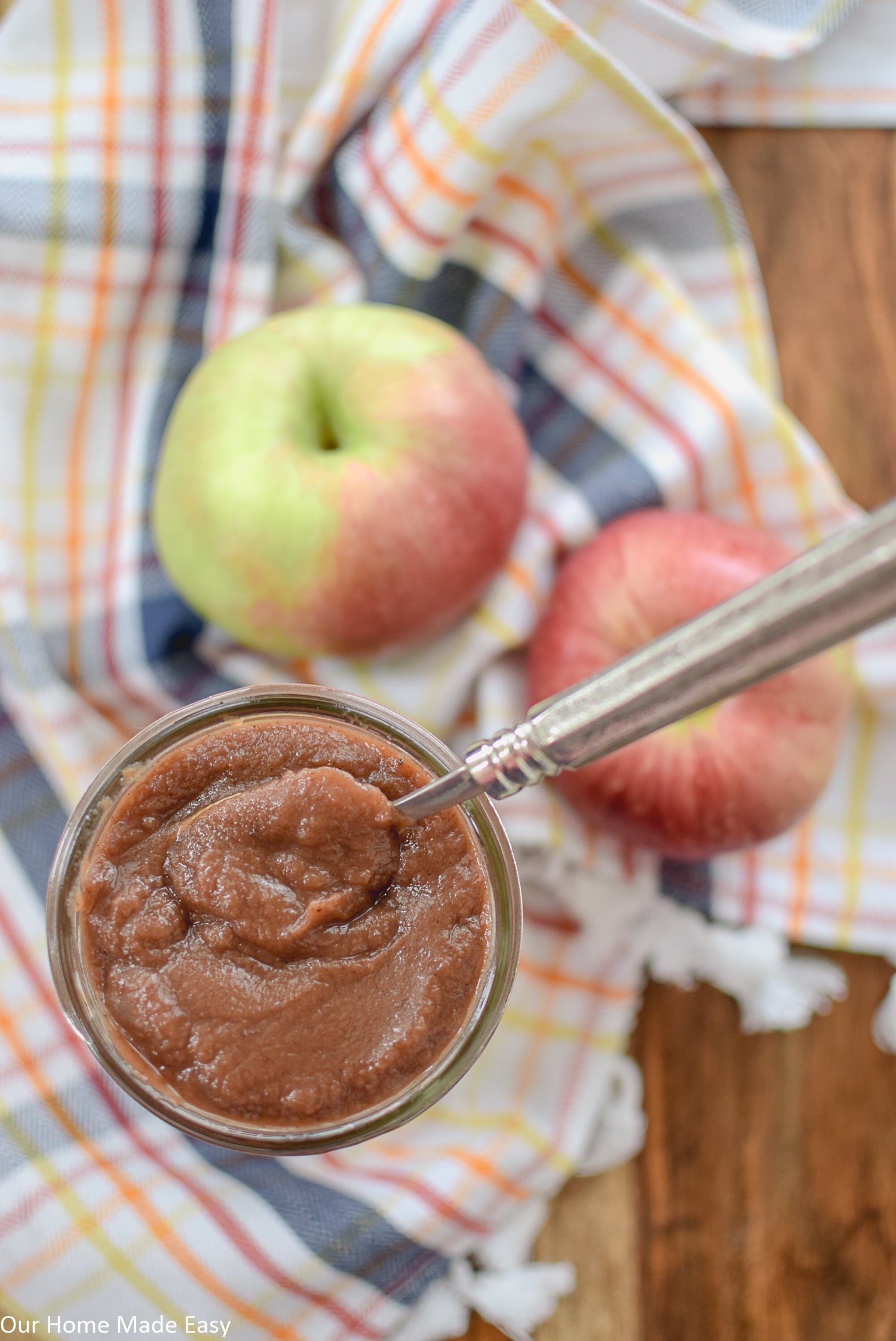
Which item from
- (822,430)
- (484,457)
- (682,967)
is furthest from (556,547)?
(682,967)

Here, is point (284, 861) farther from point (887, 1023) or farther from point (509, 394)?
point (887, 1023)

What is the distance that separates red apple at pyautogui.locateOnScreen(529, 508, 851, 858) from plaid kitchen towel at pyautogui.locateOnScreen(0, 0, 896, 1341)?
99mm

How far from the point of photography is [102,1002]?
858 millimetres

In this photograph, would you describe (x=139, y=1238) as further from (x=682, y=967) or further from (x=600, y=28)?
(x=600, y=28)

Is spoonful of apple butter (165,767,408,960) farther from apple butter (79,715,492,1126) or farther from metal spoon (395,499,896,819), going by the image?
metal spoon (395,499,896,819)

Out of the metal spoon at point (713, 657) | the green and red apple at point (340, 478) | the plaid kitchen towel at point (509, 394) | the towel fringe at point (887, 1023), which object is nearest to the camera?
the metal spoon at point (713, 657)

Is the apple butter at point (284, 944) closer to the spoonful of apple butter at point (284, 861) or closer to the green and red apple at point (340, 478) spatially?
the spoonful of apple butter at point (284, 861)

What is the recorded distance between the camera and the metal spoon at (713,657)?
0.58 metres

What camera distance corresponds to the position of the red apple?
1.05m

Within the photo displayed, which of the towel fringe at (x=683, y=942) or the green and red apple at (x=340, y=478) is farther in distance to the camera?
the towel fringe at (x=683, y=942)

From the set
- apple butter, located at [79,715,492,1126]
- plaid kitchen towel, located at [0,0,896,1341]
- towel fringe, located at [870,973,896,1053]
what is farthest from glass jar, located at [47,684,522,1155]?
towel fringe, located at [870,973,896,1053]

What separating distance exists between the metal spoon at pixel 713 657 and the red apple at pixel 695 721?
0.33 m

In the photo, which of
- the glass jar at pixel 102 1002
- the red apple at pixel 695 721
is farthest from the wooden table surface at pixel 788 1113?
the glass jar at pixel 102 1002

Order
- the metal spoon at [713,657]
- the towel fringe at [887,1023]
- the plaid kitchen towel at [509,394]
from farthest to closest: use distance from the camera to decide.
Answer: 1. the towel fringe at [887,1023]
2. the plaid kitchen towel at [509,394]
3. the metal spoon at [713,657]
